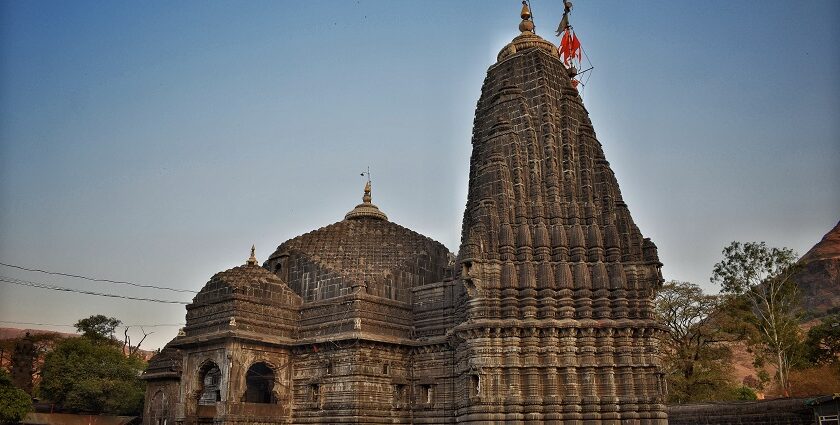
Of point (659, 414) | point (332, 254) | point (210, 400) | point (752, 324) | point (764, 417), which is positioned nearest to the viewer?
point (659, 414)

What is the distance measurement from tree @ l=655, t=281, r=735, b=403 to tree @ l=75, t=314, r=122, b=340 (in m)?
39.9

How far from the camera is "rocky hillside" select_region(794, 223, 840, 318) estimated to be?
76.0 m

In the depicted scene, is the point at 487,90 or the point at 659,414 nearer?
the point at 659,414

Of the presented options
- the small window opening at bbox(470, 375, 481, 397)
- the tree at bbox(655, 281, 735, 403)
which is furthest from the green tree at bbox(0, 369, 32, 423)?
the tree at bbox(655, 281, 735, 403)

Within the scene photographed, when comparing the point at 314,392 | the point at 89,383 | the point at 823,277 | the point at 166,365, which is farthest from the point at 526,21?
the point at 823,277

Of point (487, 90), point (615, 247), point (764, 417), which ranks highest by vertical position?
point (487, 90)

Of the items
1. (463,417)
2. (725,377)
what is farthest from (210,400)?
(725,377)

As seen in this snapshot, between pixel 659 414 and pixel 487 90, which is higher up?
pixel 487 90

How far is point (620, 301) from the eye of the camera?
18859 mm

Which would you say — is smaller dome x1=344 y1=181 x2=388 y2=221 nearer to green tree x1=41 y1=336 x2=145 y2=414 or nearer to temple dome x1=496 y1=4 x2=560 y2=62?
temple dome x1=496 y1=4 x2=560 y2=62

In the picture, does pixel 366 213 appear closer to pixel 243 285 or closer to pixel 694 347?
pixel 243 285

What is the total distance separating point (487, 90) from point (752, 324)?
1974cm

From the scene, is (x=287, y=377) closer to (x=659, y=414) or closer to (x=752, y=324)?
(x=659, y=414)

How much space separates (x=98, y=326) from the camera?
5731 centimetres
